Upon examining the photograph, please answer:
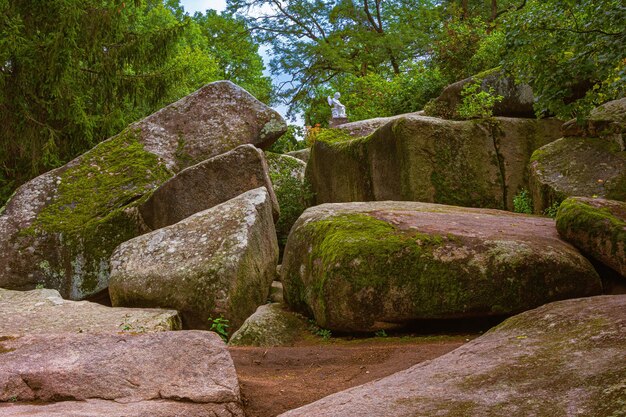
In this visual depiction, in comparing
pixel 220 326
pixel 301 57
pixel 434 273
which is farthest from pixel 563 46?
pixel 301 57

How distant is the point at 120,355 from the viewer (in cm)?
456

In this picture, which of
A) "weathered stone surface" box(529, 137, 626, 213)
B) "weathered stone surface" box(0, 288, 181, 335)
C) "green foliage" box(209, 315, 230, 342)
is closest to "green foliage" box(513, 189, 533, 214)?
"weathered stone surface" box(529, 137, 626, 213)

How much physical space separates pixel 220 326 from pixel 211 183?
3799 mm

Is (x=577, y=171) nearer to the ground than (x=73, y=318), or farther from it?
farther from it

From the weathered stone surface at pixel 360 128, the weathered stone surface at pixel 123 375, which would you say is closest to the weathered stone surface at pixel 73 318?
the weathered stone surface at pixel 123 375

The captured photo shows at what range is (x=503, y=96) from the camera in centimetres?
1130

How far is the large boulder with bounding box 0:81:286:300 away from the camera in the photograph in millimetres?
11711

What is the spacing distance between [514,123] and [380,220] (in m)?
4.56

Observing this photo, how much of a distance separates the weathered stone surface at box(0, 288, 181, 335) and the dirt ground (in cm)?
173

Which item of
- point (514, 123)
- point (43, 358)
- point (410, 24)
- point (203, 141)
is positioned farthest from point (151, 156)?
point (410, 24)

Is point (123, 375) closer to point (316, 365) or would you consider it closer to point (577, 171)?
point (316, 365)

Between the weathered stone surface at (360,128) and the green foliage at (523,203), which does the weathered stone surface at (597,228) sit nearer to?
the green foliage at (523,203)

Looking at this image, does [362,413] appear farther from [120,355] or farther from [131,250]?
[131,250]

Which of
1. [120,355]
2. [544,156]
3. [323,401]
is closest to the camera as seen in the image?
[323,401]
